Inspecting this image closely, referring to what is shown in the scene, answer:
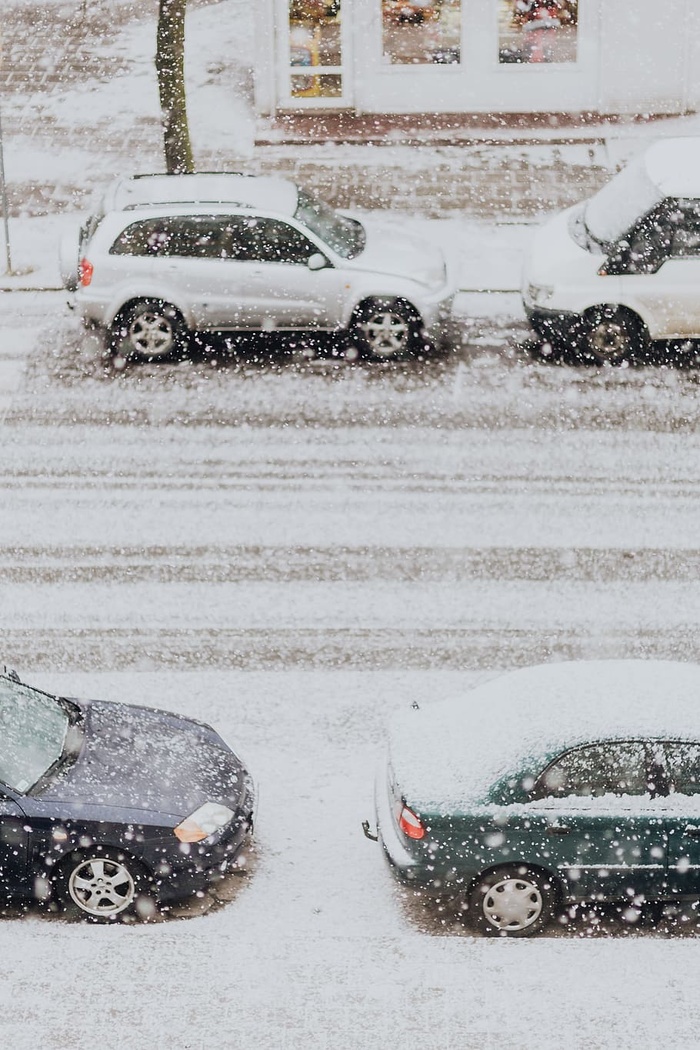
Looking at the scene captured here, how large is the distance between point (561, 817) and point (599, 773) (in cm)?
33

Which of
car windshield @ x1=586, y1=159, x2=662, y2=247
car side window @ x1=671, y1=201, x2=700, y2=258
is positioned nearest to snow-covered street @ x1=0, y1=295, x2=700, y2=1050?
car side window @ x1=671, y1=201, x2=700, y2=258

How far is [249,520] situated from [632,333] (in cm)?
503

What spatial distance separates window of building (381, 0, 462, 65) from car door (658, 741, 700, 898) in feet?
55.5

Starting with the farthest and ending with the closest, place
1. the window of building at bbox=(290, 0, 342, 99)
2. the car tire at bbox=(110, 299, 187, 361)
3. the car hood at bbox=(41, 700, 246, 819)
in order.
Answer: the window of building at bbox=(290, 0, 342, 99) → the car tire at bbox=(110, 299, 187, 361) → the car hood at bbox=(41, 700, 246, 819)

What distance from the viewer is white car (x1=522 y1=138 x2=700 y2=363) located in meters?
16.1

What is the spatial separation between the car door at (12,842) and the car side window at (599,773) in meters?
2.88

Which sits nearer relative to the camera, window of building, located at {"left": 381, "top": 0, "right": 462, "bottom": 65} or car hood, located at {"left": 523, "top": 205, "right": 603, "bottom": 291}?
car hood, located at {"left": 523, "top": 205, "right": 603, "bottom": 291}

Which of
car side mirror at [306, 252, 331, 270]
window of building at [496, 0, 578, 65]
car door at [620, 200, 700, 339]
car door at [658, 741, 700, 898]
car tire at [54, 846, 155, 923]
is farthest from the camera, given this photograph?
window of building at [496, 0, 578, 65]

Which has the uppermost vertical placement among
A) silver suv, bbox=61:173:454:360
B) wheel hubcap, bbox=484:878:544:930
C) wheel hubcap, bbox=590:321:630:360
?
silver suv, bbox=61:173:454:360

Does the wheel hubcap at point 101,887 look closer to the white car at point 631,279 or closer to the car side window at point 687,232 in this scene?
the white car at point 631,279

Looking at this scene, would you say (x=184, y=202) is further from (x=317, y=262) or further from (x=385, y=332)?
(x=385, y=332)

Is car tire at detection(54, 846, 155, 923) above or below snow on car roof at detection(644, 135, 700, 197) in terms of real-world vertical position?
below

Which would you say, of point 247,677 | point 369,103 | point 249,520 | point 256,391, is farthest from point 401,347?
point 369,103

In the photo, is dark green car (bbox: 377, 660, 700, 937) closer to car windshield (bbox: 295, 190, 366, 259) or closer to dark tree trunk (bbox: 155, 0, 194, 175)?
car windshield (bbox: 295, 190, 366, 259)
